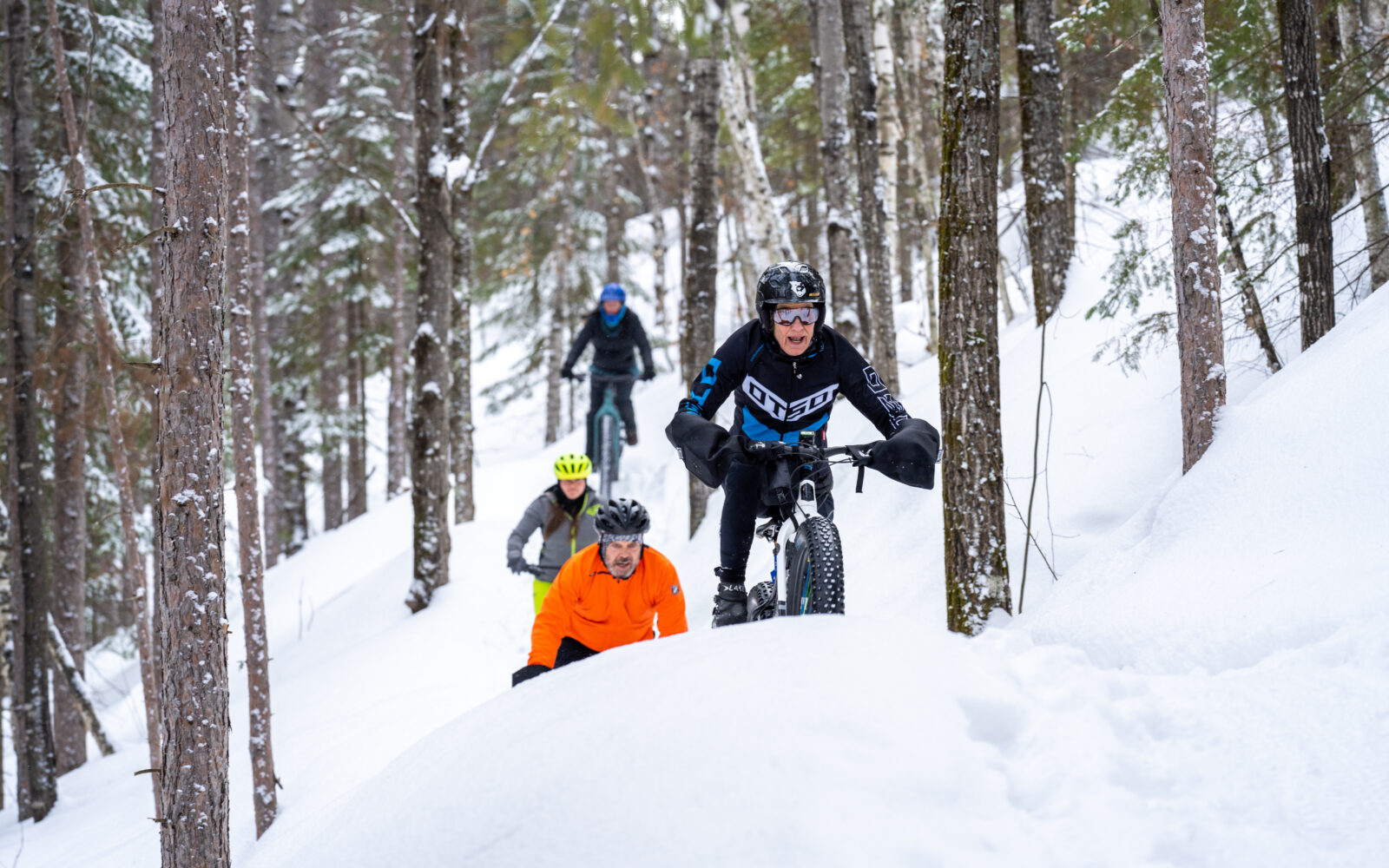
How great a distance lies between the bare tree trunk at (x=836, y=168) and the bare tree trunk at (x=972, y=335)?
16.3ft

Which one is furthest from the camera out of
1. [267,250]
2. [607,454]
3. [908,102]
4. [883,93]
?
[267,250]

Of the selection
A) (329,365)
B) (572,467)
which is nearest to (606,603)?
(572,467)

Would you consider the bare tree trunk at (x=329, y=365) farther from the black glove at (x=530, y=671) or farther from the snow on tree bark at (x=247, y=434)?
the black glove at (x=530, y=671)

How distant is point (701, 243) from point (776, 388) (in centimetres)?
631

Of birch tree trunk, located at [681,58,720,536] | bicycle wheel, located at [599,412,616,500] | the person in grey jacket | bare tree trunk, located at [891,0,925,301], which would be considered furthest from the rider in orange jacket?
bare tree trunk, located at [891,0,925,301]

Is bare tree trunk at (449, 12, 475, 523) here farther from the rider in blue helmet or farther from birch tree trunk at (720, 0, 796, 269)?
birch tree trunk at (720, 0, 796, 269)

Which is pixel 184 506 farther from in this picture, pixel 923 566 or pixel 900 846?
pixel 923 566

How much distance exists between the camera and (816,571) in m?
4.00

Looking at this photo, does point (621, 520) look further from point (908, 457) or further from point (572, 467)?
point (572, 467)

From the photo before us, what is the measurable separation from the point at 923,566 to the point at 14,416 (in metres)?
9.95

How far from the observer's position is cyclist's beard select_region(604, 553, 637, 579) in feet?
16.8

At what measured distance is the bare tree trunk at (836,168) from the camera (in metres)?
10.2


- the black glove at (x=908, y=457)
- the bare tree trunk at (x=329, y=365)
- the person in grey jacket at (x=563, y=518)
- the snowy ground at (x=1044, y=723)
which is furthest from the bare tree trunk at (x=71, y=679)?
the black glove at (x=908, y=457)

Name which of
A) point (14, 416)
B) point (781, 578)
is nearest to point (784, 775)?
point (781, 578)
